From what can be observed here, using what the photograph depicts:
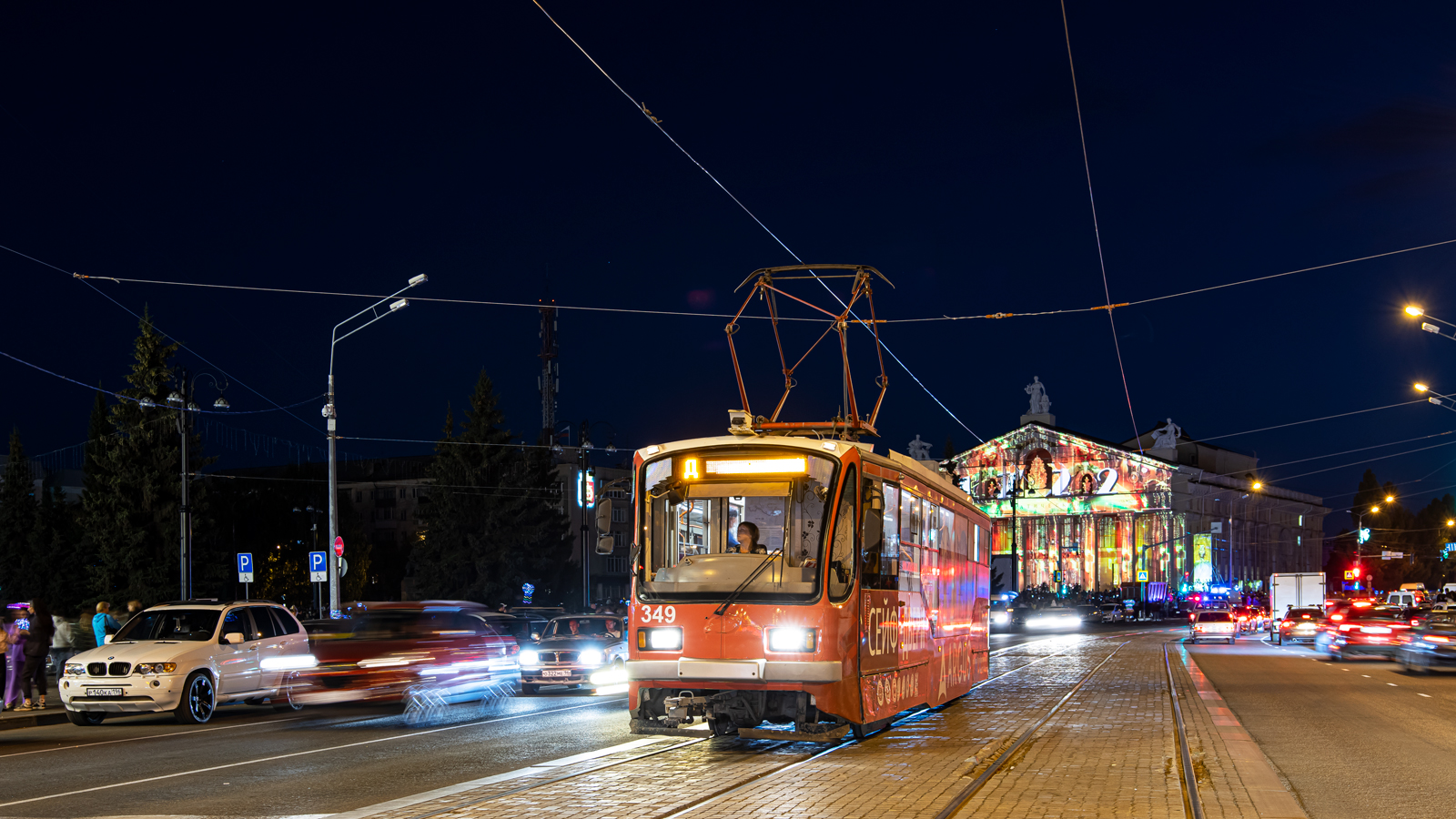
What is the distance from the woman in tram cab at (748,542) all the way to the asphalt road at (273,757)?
258cm

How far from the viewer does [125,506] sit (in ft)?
Result: 174

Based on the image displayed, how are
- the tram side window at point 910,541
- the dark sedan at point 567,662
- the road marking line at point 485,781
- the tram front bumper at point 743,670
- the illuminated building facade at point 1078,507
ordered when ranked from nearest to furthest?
the road marking line at point 485,781, the tram front bumper at point 743,670, the tram side window at point 910,541, the dark sedan at point 567,662, the illuminated building facade at point 1078,507

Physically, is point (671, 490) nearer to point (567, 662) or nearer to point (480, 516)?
point (567, 662)

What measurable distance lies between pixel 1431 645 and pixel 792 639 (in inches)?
831

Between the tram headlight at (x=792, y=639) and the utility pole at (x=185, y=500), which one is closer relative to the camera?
the tram headlight at (x=792, y=639)

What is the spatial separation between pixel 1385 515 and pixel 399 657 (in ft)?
458

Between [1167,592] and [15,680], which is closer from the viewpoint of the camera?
[15,680]

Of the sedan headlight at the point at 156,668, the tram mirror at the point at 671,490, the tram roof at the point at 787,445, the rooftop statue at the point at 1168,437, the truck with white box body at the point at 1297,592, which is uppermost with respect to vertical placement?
the rooftop statue at the point at 1168,437

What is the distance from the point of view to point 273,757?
13.0 m

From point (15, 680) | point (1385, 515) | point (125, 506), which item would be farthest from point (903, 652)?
point (1385, 515)

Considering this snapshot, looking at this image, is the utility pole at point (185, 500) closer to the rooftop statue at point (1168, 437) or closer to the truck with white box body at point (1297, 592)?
the truck with white box body at point (1297, 592)

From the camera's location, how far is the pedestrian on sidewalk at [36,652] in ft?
64.0

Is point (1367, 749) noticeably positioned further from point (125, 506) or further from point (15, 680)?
point (125, 506)

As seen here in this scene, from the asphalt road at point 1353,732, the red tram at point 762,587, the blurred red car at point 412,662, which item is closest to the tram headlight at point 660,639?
the red tram at point 762,587
